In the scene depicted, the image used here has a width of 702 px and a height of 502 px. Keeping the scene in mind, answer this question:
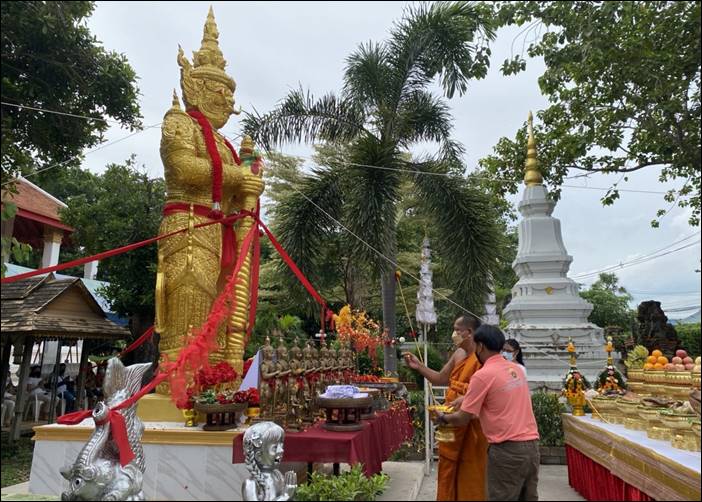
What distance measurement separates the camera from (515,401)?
328 cm

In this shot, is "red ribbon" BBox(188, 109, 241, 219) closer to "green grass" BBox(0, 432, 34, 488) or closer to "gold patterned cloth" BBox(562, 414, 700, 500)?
"green grass" BBox(0, 432, 34, 488)

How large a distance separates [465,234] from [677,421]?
20.6ft

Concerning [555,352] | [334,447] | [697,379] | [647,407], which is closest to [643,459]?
[697,379]

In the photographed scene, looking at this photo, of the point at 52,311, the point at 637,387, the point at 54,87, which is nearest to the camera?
the point at 637,387

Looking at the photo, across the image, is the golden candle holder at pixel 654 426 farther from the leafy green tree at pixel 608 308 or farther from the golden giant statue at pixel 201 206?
the leafy green tree at pixel 608 308

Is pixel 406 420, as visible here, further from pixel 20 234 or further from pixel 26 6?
pixel 20 234

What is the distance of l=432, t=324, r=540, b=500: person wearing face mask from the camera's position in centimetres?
323

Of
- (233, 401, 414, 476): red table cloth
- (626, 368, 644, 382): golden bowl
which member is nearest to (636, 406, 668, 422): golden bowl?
(626, 368, 644, 382): golden bowl

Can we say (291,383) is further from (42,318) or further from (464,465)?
(42,318)

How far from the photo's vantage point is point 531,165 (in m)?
10.3

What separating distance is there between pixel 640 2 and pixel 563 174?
244 inches

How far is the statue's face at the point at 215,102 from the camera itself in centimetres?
693

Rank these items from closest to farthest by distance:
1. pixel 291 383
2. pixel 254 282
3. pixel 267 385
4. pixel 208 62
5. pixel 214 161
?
pixel 267 385, pixel 291 383, pixel 214 161, pixel 254 282, pixel 208 62

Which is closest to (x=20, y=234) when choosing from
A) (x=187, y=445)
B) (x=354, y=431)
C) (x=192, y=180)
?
(x=192, y=180)
